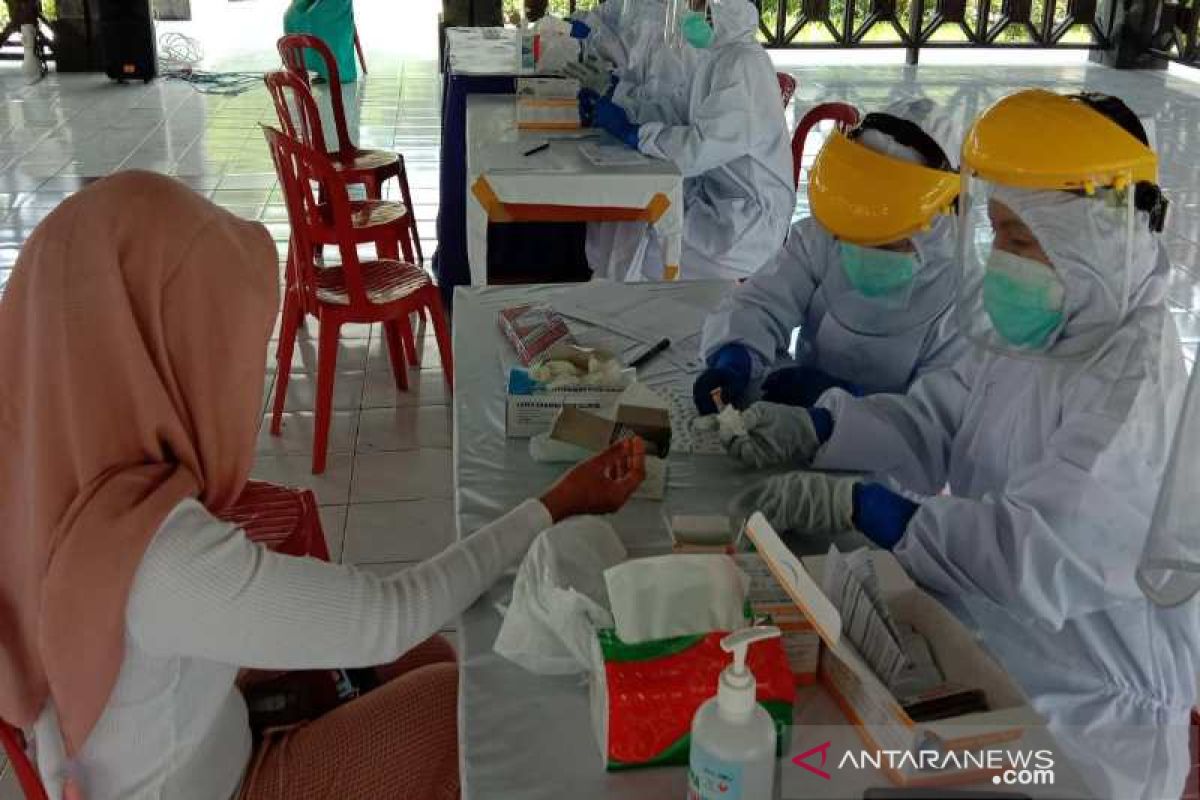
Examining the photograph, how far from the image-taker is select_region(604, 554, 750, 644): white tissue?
1.12 metres

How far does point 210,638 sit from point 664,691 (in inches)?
17.5

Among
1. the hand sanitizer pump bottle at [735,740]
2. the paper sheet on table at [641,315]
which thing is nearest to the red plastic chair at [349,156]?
the paper sheet on table at [641,315]

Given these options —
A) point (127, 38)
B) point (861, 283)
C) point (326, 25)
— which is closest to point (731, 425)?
point (861, 283)

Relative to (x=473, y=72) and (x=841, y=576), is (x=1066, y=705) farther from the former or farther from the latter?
(x=473, y=72)

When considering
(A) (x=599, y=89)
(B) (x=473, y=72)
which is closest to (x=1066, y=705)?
(A) (x=599, y=89)

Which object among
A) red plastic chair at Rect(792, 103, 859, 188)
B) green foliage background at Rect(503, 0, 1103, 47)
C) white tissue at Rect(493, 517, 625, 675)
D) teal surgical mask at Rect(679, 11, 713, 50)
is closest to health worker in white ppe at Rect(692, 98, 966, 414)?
white tissue at Rect(493, 517, 625, 675)

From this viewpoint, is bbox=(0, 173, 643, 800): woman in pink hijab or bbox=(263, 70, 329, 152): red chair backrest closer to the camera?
bbox=(0, 173, 643, 800): woman in pink hijab

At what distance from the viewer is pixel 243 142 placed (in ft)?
21.8

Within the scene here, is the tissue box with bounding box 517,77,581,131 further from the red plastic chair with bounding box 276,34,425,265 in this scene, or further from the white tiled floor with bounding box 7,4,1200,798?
the white tiled floor with bounding box 7,4,1200,798

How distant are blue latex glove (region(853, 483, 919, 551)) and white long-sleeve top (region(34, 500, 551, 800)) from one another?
496 millimetres

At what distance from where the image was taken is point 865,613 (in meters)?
1.14

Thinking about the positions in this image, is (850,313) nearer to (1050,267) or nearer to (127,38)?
(1050,267)

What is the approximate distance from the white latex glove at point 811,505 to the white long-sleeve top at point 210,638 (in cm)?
42

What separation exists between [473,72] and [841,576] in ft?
11.7
